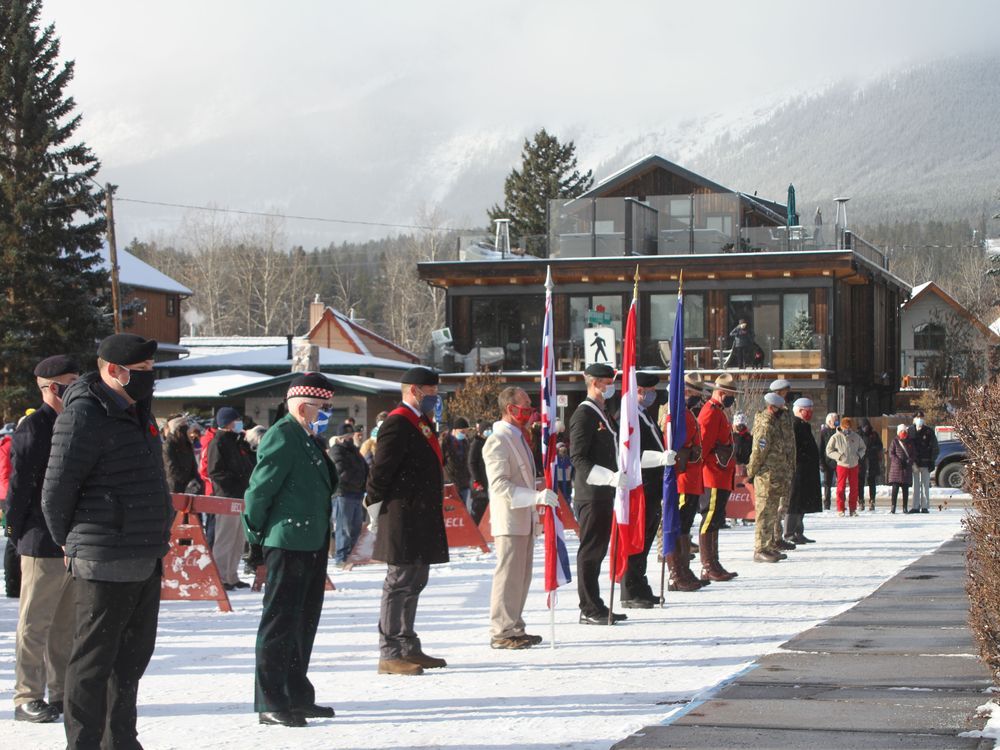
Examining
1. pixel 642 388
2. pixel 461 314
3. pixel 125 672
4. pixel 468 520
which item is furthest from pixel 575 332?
pixel 125 672

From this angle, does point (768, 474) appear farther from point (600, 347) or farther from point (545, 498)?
point (545, 498)

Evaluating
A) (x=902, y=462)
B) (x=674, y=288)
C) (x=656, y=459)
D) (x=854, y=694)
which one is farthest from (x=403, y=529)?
(x=674, y=288)

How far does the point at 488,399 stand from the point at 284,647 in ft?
109

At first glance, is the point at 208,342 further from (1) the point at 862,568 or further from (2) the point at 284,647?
(2) the point at 284,647

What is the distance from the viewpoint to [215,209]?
98.6 meters

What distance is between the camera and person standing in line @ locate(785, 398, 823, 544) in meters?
18.6

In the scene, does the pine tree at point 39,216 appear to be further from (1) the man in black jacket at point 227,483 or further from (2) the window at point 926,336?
(2) the window at point 926,336

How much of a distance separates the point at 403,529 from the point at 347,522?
8035mm

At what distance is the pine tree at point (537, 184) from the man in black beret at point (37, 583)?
71461 mm

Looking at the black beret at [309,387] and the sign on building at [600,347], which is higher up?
the sign on building at [600,347]

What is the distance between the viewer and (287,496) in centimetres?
788

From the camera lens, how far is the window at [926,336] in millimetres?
72812

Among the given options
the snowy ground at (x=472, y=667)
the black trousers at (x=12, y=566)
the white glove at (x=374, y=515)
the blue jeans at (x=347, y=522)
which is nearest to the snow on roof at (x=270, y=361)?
the blue jeans at (x=347, y=522)

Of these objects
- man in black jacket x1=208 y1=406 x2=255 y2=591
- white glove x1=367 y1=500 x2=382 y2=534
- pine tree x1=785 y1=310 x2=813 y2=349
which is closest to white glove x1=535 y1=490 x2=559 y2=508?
white glove x1=367 y1=500 x2=382 y2=534
